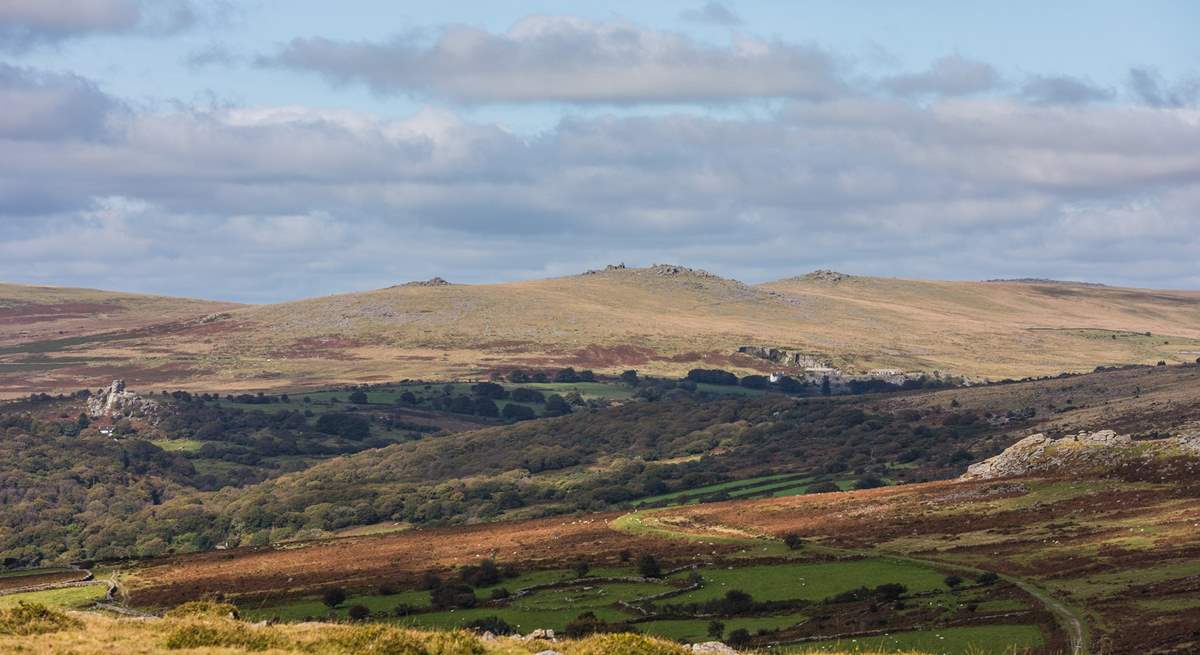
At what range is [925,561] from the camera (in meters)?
85.4

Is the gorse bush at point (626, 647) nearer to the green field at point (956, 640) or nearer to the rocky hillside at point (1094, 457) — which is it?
the green field at point (956, 640)

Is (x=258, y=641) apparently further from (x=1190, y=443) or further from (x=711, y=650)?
(x=1190, y=443)

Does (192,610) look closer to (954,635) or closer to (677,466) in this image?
(954,635)

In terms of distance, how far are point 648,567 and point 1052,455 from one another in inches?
1846

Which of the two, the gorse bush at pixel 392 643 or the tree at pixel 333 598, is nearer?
the gorse bush at pixel 392 643

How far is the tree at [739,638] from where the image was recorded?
201ft

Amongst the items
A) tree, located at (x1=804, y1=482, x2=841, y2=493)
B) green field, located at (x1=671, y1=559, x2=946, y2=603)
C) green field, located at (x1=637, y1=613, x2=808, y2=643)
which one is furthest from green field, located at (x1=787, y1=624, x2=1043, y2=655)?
tree, located at (x1=804, y1=482, x2=841, y2=493)

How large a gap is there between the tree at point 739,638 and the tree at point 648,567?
66.9ft

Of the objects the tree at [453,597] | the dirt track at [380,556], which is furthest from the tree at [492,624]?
the dirt track at [380,556]

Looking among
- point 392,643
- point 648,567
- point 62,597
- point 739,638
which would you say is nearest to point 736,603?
point 739,638

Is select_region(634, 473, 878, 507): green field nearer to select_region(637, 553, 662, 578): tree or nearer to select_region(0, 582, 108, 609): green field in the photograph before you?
select_region(637, 553, 662, 578): tree

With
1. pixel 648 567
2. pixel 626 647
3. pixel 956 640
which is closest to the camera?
pixel 626 647

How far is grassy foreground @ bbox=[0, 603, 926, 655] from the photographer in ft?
99.2

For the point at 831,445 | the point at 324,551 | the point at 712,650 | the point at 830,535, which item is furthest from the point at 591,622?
the point at 831,445
